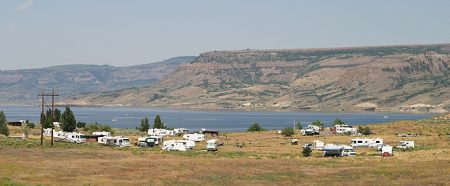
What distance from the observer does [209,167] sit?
59.6 meters

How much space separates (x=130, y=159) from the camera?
6644cm

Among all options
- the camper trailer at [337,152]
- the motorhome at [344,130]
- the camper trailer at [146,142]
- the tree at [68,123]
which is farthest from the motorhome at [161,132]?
the camper trailer at [337,152]

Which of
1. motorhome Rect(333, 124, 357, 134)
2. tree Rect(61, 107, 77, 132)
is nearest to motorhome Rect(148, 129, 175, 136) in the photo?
tree Rect(61, 107, 77, 132)

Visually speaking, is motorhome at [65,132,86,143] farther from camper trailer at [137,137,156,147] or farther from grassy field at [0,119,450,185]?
grassy field at [0,119,450,185]

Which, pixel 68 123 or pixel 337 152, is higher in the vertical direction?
pixel 337 152

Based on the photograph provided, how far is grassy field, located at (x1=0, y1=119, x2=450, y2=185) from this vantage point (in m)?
49.7

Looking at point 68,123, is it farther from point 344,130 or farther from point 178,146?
point 344,130

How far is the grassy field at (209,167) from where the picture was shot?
163 feet

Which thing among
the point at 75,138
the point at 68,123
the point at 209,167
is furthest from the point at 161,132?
the point at 209,167

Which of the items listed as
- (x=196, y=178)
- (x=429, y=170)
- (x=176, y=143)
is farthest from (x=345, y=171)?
(x=176, y=143)

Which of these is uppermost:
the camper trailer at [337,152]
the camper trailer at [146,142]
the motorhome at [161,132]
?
the camper trailer at [337,152]

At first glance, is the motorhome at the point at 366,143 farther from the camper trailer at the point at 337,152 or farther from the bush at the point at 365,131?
the bush at the point at 365,131

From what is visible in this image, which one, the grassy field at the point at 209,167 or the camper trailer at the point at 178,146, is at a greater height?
the grassy field at the point at 209,167

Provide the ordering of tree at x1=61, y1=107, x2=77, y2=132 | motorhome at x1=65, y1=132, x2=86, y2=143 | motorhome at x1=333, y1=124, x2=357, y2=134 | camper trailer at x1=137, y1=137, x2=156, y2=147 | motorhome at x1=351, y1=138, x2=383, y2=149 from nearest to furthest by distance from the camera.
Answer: motorhome at x1=351, y1=138, x2=383, y2=149 → camper trailer at x1=137, y1=137, x2=156, y2=147 → motorhome at x1=65, y1=132, x2=86, y2=143 → tree at x1=61, y1=107, x2=77, y2=132 → motorhome at x1=333, y1=124, x2=357, y2=134
